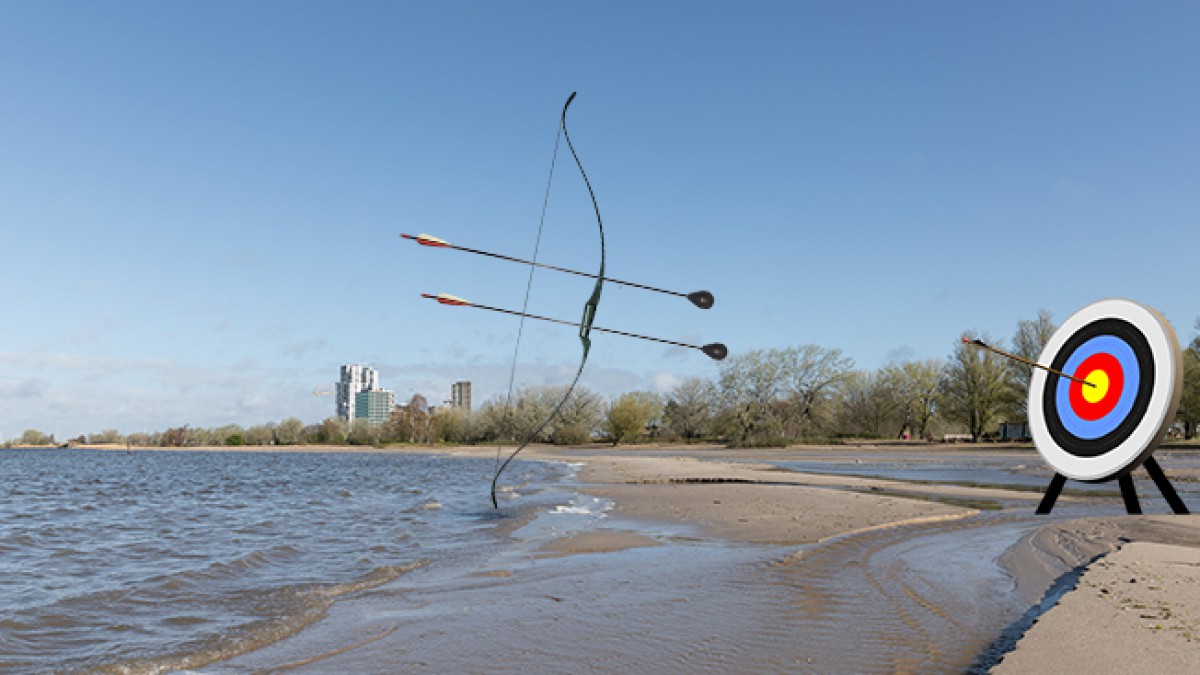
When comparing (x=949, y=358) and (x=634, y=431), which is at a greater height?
(x=949, y=358)

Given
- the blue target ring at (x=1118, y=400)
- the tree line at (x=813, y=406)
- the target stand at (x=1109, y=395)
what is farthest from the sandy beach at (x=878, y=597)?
the tree line at (x=813, y=406)

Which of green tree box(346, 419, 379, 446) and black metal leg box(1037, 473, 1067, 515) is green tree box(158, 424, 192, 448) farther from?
black metal leg box(1037, 473, 1067, 515)

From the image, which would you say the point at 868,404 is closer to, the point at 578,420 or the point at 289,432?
the point at 578,420

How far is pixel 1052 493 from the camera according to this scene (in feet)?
43.5

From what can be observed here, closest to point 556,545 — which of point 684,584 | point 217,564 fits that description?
point 684,584

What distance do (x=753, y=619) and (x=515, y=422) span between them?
88842mm

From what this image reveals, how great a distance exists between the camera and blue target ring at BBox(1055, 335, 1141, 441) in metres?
11.3

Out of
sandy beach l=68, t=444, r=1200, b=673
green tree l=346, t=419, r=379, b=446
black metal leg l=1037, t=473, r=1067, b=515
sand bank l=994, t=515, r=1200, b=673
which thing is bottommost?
sandy beach l=68, t=444, r=1200, b=673

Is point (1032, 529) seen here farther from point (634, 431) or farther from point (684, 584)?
point (634, 431)

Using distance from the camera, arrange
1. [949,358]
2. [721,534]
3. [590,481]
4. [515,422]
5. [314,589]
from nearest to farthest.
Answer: [314,589]
[721,534]
[590,481]
[949,358]
[515,422]

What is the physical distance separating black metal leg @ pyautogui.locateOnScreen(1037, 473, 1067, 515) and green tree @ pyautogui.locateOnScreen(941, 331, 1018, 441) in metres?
56.5

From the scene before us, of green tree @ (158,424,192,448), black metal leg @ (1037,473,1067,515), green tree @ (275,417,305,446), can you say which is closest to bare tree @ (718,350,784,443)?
black metal leg @ (1037,473,1067,515)

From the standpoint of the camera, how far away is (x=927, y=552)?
9633 mm

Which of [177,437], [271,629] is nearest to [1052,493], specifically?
[271,629]
